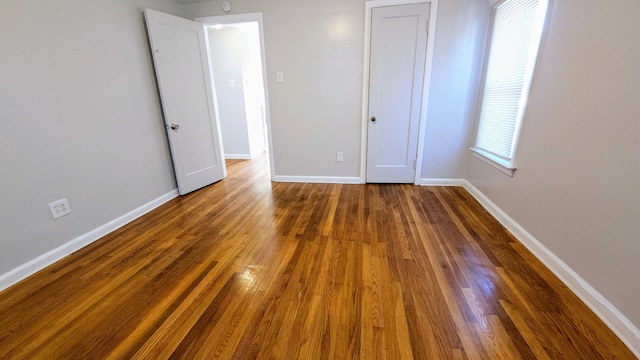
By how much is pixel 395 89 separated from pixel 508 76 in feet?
3.84

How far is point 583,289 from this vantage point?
1.54m

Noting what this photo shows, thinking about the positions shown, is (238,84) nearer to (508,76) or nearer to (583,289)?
(508,76)

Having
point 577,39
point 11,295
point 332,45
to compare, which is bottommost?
point 11,295

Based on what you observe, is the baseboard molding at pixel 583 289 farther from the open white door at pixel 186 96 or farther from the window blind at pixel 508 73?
the open white door at pixel 186 96

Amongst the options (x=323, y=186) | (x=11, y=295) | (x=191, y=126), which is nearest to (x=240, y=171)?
(x=191, y=126)

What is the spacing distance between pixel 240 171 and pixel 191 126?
1236mm

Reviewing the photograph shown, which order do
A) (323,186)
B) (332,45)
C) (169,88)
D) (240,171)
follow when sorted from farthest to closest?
(240,171)
(323,186)
(332,45)
(169,88)

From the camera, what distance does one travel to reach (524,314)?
1.44m

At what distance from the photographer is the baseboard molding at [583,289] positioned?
4.16 feet

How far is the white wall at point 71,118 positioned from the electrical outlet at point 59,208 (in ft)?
0.12

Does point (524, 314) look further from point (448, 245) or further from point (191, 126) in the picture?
point (191, 126)

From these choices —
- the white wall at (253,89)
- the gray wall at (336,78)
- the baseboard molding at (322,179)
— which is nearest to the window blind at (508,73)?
the gray wall at (336,78)

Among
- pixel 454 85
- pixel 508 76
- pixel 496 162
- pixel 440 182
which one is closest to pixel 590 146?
pixel 496 162

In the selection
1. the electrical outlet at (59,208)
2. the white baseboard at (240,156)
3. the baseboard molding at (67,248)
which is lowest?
the baseboard molding at (67,248)
